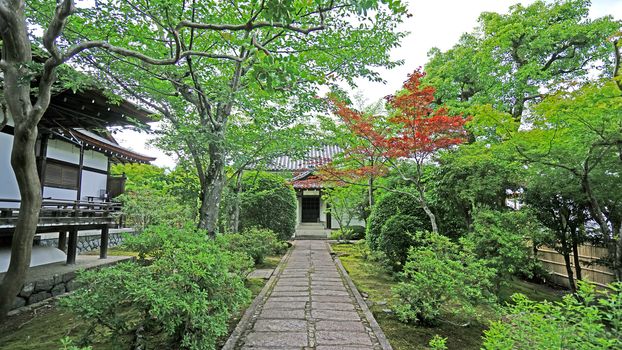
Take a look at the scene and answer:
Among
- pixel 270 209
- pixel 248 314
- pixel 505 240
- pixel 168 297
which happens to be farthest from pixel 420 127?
pixel 270 209

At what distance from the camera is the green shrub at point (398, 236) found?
23.6 ft

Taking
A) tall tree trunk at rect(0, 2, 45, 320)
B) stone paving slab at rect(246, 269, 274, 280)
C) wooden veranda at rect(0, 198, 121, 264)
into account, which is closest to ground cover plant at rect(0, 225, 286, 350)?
tall tree trunk at rect(0, 2, 45, 320)

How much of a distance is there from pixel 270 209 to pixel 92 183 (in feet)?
20.9

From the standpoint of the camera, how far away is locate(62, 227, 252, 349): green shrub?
9.37ft

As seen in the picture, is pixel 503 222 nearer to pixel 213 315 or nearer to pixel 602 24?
pixel 213 315

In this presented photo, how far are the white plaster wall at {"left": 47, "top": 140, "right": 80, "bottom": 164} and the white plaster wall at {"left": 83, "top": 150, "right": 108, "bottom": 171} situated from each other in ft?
1.92

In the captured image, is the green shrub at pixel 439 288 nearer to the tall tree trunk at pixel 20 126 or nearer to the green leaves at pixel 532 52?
the tall tree trunk at pixel 20 126

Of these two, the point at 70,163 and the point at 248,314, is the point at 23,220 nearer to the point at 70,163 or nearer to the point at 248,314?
the point at 248,314

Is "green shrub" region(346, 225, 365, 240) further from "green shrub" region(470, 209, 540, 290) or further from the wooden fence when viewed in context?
"green shrub" region(470, 209, 540, 290)

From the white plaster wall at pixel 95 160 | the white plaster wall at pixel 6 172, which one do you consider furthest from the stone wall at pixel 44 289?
the white plaster wall at pixel 95 160

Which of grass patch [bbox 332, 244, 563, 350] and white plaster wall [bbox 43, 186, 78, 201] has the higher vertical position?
white plaster wall [bbox 43, 186, 78, 201]

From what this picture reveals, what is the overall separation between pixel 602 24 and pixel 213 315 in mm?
13846

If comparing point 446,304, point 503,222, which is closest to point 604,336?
point 446,304

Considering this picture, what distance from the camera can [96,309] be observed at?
288cm
